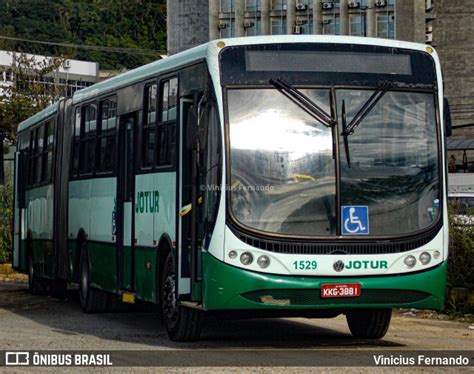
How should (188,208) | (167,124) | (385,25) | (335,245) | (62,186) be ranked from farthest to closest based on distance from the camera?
(385,25), (62,186), (167,124), (188,208), (335,245)

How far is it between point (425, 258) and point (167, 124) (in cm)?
338

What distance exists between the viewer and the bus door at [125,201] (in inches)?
693

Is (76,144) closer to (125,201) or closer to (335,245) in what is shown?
(125,201)

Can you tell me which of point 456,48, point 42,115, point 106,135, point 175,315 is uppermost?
point 456,48

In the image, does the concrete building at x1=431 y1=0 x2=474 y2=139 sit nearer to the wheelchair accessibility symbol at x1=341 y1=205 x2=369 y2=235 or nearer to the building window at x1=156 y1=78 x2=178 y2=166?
the building window at x1=156 y1=78 x2=178 y2=166

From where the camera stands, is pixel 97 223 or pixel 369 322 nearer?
pixel 369 322

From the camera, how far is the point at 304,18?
103312 millimetres

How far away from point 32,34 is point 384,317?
152 metres

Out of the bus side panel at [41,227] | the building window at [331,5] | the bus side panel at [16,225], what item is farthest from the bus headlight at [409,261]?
the building window at [331,5]

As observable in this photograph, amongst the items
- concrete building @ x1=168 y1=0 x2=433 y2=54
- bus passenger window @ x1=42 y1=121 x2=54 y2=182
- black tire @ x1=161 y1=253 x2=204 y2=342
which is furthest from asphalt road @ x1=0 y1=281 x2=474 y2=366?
concrete building @ x1=168 y1=0 x2=433 y2=54

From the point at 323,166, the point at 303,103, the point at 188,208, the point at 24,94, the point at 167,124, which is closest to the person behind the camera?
the point at 323,166

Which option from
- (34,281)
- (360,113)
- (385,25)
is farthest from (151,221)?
(385,25)

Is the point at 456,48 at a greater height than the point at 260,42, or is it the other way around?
the point at 456,48

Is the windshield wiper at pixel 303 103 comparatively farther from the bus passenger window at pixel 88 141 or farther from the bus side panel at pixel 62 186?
A: the bus side panel at pixel 62 186
